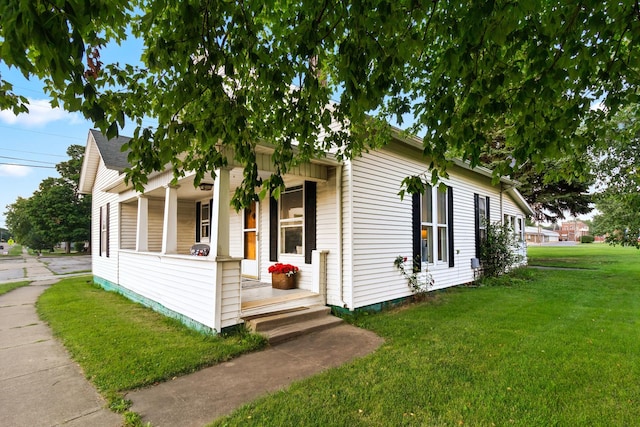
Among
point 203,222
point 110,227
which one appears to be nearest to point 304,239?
point 203,222

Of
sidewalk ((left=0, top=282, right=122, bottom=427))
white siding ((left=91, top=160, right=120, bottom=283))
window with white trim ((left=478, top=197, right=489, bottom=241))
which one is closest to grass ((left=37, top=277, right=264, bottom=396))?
sidewalk ((left=0, top=282, right=122, bottom=427))

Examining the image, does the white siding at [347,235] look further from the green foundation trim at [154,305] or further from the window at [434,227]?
the window at [434,227]

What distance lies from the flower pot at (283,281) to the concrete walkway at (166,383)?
1544 millimetres

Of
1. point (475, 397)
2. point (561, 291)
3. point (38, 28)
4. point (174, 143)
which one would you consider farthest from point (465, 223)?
point (38, 28)

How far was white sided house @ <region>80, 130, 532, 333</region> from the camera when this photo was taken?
5238mm

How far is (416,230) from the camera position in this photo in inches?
311

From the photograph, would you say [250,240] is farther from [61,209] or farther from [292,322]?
[61,209]

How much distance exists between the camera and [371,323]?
19.0 feet

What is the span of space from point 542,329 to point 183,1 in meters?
6.55

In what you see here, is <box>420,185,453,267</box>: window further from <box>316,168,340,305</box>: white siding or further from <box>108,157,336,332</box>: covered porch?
<box>108,157,336,332</box>: covered porch

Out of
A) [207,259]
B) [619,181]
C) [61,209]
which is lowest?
[207,259]

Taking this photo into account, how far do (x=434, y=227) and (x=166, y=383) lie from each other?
692 cm

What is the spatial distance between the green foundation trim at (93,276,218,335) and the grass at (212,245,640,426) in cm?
243

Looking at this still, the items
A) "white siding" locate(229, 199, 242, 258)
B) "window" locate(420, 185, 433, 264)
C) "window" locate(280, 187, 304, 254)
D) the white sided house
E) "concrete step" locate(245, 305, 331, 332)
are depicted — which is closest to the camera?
"concrete step" locate(245, 305, 331, 332)
